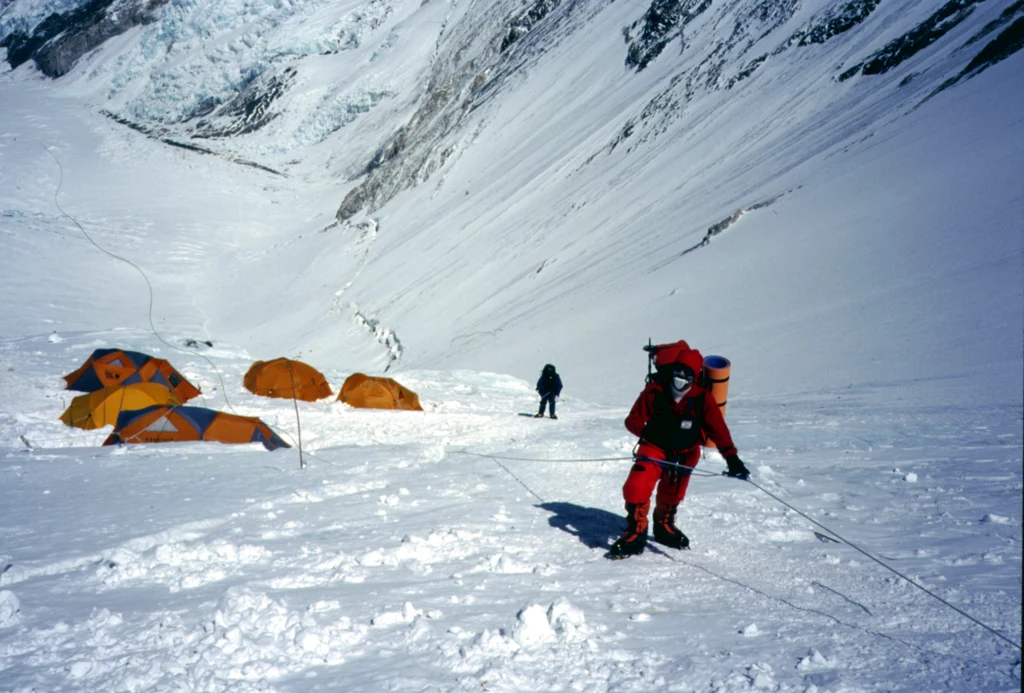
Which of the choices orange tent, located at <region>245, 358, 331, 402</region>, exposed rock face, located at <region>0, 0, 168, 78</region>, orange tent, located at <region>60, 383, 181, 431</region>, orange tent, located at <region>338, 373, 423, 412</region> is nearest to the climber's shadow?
orange tent, located at <region>338, 373, 423, 412</region>

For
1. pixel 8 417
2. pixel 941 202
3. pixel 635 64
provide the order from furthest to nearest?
pixel 635 64 < pixel 941 202 < pixel 8 417

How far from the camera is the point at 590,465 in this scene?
28.5 feet

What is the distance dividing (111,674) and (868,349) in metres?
11.6

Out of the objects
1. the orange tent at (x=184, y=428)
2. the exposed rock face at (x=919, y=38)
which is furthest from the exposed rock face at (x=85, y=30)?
the orange tent at (x=184, y=428)

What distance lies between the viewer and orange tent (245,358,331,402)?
1720 centimetres

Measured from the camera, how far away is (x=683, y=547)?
5434mm

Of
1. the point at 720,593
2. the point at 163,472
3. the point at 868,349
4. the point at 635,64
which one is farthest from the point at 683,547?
the point at 635,64

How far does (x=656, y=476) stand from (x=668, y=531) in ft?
1.48

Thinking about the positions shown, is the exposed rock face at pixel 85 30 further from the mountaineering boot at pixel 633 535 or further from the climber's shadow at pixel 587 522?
the mountaineering boot at pixel 633 535

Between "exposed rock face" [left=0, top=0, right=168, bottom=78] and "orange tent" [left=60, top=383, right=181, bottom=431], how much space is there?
74531 mm

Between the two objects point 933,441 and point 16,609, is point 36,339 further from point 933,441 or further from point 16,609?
point 933,441

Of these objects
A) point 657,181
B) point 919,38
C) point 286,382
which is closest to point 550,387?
point 286,382

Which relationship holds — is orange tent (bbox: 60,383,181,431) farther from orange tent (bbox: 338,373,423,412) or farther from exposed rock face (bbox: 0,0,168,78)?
exposed rock face (bbox: 0,0,168,78)

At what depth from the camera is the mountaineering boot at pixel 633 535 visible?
205 inches
